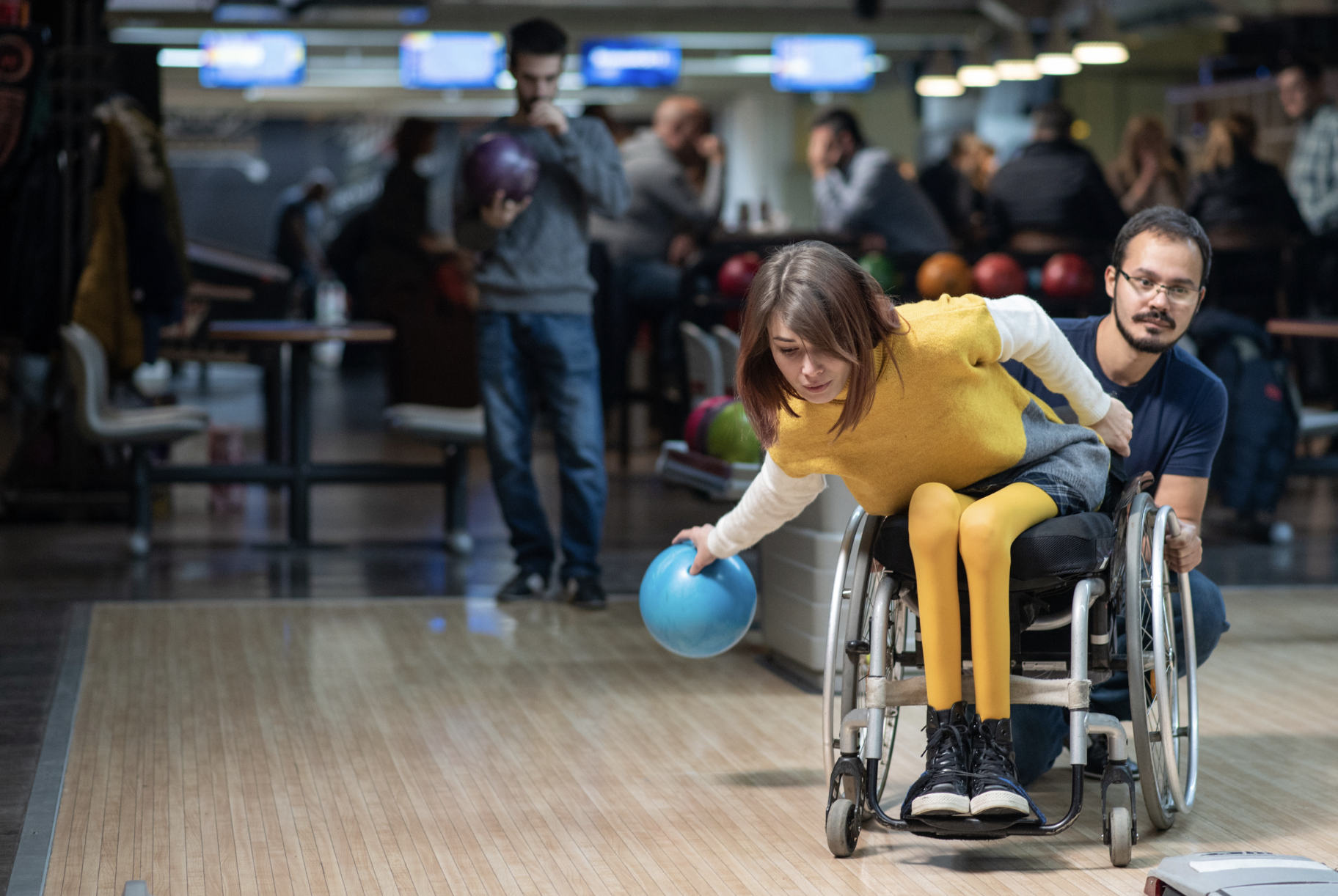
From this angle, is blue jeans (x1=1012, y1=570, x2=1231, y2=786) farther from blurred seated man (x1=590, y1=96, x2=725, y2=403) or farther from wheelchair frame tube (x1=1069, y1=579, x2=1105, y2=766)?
blurred seated man (x1=590, y1=96, x2=725, y2=403)

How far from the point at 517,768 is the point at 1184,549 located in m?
1.37

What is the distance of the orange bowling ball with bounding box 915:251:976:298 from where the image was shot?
6.81 metres

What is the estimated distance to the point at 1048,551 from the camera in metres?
2.60

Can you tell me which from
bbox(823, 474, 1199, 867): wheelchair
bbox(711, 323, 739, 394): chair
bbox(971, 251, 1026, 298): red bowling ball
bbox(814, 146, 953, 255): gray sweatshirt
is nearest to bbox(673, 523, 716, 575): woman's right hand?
bbox(823, 474, 1199, 867): wheelchair

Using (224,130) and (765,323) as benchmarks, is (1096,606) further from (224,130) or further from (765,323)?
(224,130)

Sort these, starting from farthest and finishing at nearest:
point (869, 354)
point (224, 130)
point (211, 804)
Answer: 1. point (224, 130)
2. point (211, 804)
3. point (869, 354)

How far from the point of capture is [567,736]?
11.7 ft

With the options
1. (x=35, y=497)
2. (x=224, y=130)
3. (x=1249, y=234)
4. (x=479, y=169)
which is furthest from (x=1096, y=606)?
(x=224, y=130)

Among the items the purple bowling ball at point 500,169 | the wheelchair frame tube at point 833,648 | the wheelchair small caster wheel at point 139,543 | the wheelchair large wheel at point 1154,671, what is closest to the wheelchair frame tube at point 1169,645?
Result: the wheelchair large wheel at point 1154,671

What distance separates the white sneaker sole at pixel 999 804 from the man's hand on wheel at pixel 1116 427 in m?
0.66

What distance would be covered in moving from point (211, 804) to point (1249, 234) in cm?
613

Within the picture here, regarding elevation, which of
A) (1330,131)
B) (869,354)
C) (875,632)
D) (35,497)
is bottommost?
(35,497)

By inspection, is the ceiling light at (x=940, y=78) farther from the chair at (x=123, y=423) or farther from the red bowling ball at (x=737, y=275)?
the chair at (x=123, y=423)

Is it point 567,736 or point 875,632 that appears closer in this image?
point 875,632
